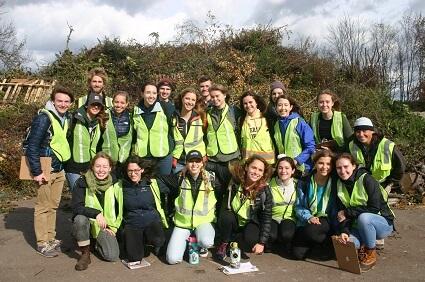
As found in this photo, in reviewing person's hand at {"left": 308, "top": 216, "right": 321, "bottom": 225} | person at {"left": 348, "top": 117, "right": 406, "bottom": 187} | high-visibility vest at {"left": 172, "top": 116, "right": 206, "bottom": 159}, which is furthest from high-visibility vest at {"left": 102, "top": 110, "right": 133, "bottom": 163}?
person at {"left": 348, "top": 117, "right": 406, "bottom": 187}

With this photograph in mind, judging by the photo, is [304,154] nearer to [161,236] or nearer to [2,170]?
[161,236]

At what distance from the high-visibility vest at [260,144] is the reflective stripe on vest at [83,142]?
188cm

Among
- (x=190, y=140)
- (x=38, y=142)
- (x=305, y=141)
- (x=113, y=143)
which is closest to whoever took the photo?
(x=38, y=142)

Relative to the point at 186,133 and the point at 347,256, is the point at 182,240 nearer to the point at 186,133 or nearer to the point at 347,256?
the point at 186,133

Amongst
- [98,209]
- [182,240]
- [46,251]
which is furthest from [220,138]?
[46,251]

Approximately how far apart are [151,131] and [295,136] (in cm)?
182

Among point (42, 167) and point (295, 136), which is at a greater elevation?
point (295, 136)

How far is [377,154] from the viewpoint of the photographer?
516cm

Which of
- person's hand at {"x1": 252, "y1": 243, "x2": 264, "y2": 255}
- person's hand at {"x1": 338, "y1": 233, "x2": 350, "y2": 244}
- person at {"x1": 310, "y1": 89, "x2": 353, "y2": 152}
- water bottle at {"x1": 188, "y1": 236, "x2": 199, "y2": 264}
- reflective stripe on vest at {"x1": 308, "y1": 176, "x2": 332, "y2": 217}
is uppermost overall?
person at {"x1": 310, "y1": 89, "x2": 353, "y2": 152}

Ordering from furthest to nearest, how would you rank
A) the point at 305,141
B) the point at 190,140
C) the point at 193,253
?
the point at 190,140 < the point at 305,141 < the point at 193,253

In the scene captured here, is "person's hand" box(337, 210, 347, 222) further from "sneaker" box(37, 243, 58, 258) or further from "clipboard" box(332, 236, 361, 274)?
"sneaker" box(37, 243, 58, 258)

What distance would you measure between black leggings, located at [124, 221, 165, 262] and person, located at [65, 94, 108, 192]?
37.4 inches

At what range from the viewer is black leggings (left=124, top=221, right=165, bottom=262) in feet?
16.1

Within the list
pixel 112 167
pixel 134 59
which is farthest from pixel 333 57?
pixel 112 167
